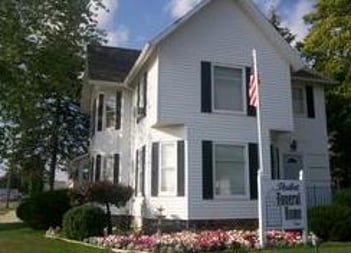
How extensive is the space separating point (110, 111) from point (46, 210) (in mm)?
5496

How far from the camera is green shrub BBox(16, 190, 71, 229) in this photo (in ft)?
78.7

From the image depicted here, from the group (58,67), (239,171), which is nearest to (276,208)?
(239,171)

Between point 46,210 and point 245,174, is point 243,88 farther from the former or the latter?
point 46,210

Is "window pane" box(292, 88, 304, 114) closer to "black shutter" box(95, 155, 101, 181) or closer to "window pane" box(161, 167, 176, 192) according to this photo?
"window pane" box(161, 167, 176, 192)

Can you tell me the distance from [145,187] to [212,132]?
349 centimetres

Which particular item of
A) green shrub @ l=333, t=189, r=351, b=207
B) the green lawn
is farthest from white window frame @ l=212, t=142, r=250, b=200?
the green lawn

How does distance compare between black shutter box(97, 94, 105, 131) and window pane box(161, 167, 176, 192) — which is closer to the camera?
window pane box(161, 167, 176, 192)

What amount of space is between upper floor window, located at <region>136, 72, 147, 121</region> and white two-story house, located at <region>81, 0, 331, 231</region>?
43 millimetres

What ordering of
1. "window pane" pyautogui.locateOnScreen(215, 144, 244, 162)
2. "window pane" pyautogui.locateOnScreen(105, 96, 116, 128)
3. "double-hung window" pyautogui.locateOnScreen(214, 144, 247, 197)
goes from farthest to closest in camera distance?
"window pane" pyautogui.locateOnScreen(105, 96, 116, 128), "window pane" pyautogui.locateOnScreen(215, 144, 244, 162), "double-hung window" pyautogui.locateOnScreen(214, 144, 247, 197)

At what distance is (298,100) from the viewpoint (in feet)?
80.6

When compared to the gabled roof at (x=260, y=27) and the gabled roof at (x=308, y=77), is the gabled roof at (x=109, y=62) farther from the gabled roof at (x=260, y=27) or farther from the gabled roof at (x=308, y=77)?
the gabled roof at (x=308, y=77)

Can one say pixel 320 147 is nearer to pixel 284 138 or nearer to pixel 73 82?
pixel 284 138

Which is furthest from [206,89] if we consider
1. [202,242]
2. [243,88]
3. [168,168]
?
[202,242]

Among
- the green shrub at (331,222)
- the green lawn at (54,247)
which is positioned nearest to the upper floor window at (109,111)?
the green lawn at (54,247)
